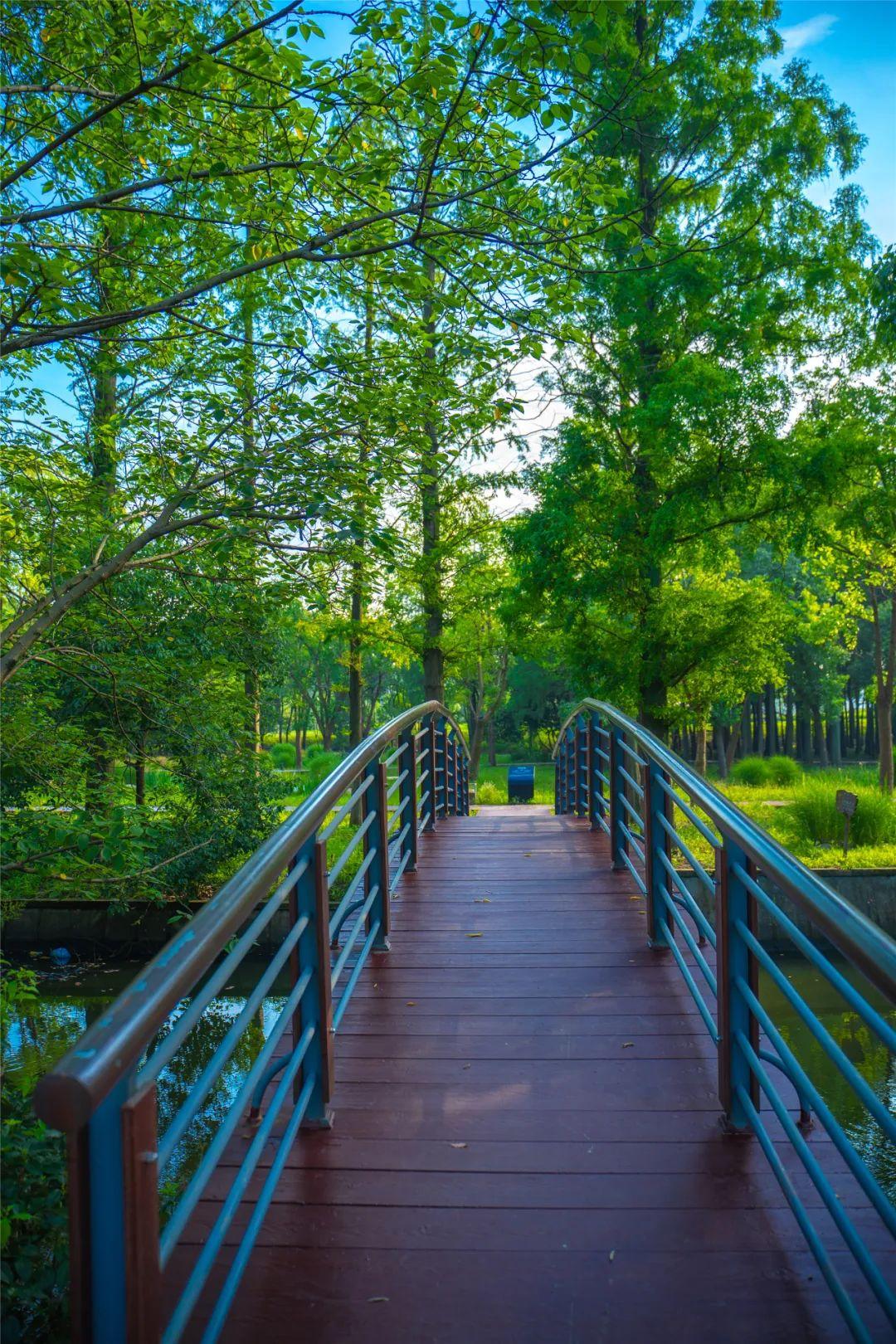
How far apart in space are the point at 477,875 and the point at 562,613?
7.99 metres

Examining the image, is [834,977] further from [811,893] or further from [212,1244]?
[212,1244]

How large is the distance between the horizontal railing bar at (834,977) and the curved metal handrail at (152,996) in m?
1.21

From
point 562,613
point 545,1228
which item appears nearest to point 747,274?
point 562,613

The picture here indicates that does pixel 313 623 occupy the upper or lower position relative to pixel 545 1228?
upper

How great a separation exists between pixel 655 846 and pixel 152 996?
2.95 meters

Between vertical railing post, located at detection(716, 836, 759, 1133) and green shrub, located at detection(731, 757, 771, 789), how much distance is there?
68.9 ft

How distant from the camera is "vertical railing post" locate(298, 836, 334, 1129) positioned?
8.91 ft

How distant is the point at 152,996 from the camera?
1478mm

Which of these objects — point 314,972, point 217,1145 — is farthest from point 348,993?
point 217,1145

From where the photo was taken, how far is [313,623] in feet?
48.5

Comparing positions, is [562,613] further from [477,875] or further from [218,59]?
[218,59]

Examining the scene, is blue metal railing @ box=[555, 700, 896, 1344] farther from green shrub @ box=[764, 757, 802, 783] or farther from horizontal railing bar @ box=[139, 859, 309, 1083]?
green shrub @ box=[764, 757, 802, 783]

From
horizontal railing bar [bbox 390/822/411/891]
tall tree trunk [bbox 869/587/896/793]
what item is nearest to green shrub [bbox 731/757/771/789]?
tall tree trunk [bbox 869/587/896/793]

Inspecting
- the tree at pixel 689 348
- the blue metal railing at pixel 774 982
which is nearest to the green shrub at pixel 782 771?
the tree at pixel 689 348
